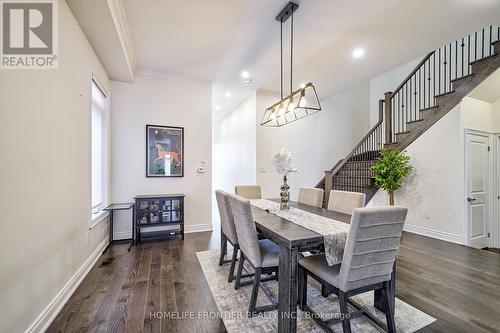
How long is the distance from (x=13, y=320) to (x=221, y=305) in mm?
1420

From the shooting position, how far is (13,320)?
1.42 m

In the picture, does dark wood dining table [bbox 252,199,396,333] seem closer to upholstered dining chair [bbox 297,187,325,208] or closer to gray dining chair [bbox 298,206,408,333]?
gray dining chair [bbox 298,206,408,333]

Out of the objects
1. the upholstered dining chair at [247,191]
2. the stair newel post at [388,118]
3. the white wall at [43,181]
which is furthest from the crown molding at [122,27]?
the stair newel post at [388,118]

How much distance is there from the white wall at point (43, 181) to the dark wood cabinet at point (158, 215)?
1115 mm

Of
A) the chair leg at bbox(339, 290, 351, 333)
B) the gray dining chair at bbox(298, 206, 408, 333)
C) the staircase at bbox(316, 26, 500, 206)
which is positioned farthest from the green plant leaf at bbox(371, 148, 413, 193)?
the chair leg at bbox(339, 290, 351, 333)

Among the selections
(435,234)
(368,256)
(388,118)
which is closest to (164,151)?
(368,256)

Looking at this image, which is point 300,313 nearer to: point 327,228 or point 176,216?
point 327,228

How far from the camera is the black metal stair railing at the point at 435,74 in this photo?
3.68 metres

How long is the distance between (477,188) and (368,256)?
3783 millimetres

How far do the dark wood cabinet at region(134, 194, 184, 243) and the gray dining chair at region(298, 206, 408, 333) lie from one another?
3.02 m

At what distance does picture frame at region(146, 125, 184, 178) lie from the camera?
13.5ft

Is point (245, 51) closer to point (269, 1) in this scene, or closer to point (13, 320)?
point (269, 1)

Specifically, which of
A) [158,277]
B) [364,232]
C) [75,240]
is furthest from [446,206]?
[75,240]

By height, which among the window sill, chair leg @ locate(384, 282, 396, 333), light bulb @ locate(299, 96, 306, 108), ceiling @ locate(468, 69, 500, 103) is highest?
ceiling @ locate(468, 69, 500, 103)
